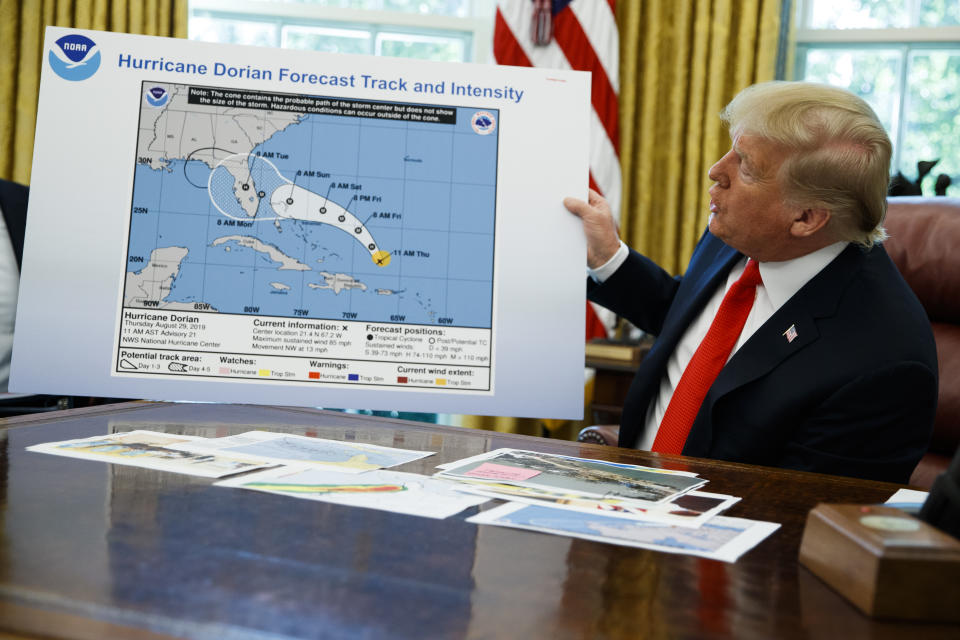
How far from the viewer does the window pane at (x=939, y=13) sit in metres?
3.80

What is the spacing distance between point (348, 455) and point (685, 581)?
58 cm

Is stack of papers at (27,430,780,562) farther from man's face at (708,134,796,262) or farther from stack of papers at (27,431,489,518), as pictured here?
man's face at (708,134,796,262)

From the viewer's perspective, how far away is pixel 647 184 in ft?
12.6

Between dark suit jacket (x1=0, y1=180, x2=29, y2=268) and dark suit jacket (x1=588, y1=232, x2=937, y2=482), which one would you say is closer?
dark suit jacket (x1=588, y1=232, x2=937, y2=482)

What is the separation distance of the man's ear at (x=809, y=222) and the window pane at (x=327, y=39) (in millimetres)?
2866

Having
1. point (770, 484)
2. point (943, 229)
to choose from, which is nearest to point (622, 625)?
point (770, 484)

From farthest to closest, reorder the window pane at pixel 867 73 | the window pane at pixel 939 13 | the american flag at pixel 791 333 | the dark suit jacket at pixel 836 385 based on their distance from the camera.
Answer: the window pane at pixel 867 73 → the window pane at pixel 939 13 → the american flag at pixel 791 333 → the dark suit jacket at pixel 836 385

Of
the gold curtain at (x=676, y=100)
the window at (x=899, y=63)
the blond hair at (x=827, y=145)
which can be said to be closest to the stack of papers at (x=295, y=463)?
the blond hair at (x=827, y=145)

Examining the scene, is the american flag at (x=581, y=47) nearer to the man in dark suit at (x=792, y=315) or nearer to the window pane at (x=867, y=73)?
the window pane at (x=867, y=73)

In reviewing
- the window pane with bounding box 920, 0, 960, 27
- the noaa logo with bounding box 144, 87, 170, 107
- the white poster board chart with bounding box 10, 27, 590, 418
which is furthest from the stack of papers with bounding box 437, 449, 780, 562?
the window pane with bounding box 920, 0, 960, 27

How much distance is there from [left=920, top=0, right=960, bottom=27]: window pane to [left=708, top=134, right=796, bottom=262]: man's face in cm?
268

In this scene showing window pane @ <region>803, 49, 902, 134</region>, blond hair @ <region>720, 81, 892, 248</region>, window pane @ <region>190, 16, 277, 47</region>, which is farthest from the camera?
window pane @ <region>190, 16, 277, 47</region>

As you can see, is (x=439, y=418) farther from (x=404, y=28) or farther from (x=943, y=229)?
(x=943, y=229)

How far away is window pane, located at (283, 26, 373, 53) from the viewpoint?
4.10 m
